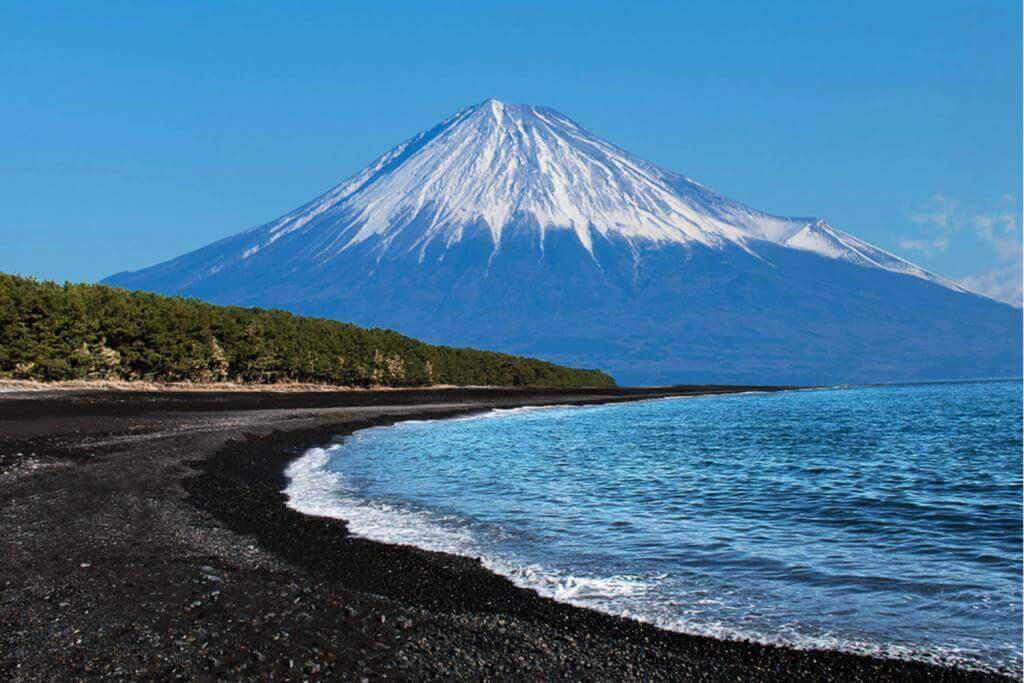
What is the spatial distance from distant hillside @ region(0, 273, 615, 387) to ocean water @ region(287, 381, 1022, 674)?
31327 millimetres

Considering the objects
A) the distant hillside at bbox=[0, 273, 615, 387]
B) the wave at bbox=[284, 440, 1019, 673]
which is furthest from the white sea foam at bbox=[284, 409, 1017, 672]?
the distant hillside at bbox=[0, 273, 615, 387]

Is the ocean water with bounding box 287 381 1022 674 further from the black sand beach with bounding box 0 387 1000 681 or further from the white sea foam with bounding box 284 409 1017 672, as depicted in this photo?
the black sand beach with bounding box 0 387 1000 681

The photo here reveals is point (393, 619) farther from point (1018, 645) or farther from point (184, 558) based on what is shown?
point (1018, 645)

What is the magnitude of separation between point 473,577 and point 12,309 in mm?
52298

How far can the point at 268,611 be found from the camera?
9.16 m

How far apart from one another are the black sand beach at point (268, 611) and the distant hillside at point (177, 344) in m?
40.8

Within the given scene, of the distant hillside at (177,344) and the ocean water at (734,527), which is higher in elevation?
the distant hillside at (177,344)

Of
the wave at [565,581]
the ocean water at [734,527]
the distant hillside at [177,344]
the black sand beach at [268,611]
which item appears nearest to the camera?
the black sand beach at [268,611]

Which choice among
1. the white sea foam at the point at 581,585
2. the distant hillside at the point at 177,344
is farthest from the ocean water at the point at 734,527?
the distant hillside at the point at 177,344

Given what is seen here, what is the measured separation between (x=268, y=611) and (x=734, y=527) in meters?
10.0

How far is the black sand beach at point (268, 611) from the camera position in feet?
25.4

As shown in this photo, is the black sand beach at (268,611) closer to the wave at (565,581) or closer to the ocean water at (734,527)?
the wave at (565,581)

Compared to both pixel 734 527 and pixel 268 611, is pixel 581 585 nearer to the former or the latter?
pixel 268 611

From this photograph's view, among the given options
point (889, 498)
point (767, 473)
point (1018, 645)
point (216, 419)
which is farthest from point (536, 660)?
point (216, 419)
